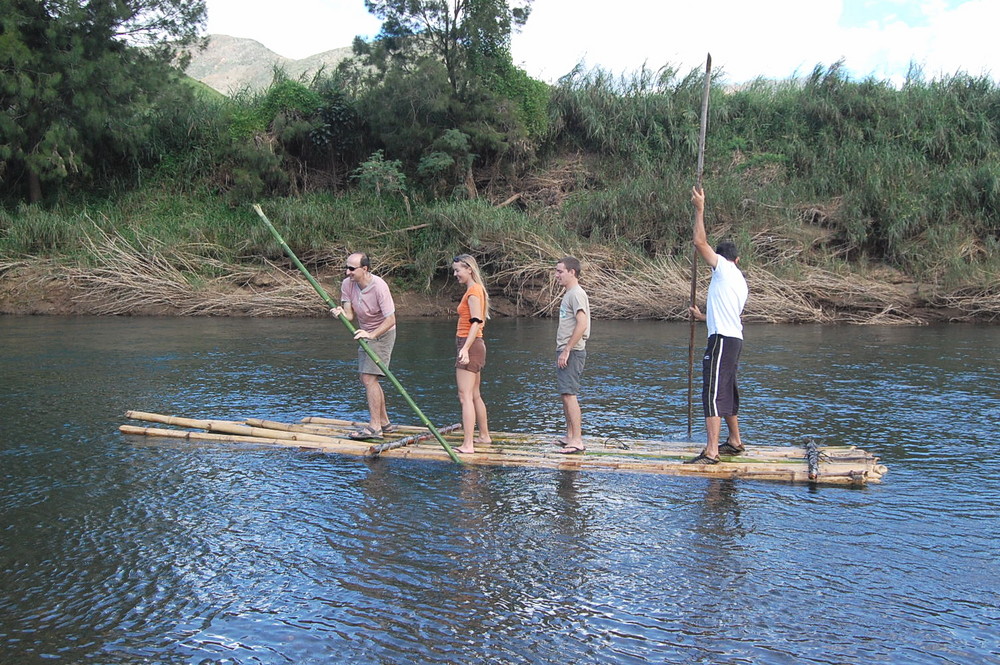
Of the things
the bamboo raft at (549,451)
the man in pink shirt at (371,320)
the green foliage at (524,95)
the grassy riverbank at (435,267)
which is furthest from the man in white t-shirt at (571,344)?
the green foliage at (524,95)

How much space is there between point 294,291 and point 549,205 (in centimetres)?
890

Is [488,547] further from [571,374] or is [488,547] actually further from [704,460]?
[571,374]

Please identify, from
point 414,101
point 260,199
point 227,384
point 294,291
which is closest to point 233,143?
point 260,199

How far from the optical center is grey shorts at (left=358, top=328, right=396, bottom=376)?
838cm

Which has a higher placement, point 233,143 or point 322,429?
point 233,143

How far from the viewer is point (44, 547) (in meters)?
5.59

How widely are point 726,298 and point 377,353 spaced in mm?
3346

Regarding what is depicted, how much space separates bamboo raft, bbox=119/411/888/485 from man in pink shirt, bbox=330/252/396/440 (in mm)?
255

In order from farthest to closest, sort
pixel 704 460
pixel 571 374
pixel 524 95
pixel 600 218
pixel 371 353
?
pixel 524 95, pixel 600 218, pixel 571 374, pixel 371 353, pixel 704 460

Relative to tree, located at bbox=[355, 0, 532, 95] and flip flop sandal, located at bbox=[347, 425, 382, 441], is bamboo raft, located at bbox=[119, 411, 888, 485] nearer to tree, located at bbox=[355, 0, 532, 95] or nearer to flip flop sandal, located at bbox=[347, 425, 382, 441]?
flip flop sandal, located at bbox=[347, 425, 382, 441]

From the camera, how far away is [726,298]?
24.3ft

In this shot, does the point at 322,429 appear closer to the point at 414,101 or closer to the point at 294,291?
the point at 294,291

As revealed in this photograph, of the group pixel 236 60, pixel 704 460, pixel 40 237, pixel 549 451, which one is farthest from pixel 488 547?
pixel 236 60

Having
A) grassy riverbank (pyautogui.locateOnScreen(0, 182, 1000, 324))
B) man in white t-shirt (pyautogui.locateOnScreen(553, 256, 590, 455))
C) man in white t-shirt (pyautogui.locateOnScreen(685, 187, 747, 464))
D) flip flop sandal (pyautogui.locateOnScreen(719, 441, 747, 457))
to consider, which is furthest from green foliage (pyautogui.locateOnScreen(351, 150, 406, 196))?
A: flip flop sandal (pyautogui.locateOnScreen(719, 441, 747, 457))
